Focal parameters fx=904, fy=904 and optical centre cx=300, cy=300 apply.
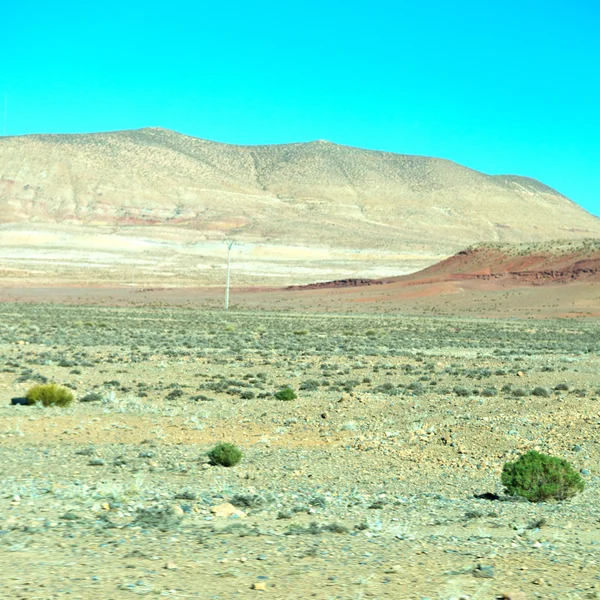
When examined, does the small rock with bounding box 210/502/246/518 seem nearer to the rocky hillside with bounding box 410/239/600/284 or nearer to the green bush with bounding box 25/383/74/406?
the green bush with bounding box 25/383/74/406

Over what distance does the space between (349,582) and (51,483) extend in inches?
209

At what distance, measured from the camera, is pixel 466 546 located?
25.7 feet

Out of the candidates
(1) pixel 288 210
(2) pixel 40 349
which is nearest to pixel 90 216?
(1) pixel 288 210

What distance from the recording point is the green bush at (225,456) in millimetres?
12273

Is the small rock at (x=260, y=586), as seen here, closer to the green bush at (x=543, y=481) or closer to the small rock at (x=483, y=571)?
the small rock at (x=483, y=571)

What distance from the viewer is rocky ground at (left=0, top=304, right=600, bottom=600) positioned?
271 inches

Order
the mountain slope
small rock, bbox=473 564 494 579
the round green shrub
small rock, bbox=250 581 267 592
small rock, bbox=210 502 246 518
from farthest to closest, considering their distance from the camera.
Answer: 1. the mountain slope
2. the round green shrub
3. small rock, bbox=210 502 246 518
4. small rock, bbox=473 564 494 579
5. small rock, bbox=250 581 267 592

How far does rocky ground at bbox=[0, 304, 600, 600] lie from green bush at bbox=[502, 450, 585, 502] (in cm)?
23

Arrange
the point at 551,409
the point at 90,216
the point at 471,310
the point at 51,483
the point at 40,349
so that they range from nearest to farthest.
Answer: the point at 51,483
the point at 551,409
the point at 40,349
the point at 471,310
the point at 90,216

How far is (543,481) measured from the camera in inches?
404

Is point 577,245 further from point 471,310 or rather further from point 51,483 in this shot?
point 51,483

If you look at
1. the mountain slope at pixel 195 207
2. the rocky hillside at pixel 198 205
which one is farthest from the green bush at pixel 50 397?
the rocky hillside at pixel 198 205

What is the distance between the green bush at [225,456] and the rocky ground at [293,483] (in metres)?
0.26

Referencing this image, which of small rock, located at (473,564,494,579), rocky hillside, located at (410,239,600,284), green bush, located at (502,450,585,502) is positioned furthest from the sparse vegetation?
rocky hillside, located at (410,239,600,284)
